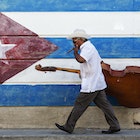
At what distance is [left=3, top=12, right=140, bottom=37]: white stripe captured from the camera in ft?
25.8

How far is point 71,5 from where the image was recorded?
25.7ft

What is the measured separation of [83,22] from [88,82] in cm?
106

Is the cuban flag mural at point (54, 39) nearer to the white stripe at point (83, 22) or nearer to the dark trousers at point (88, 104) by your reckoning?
the white stripe at point (83, 22)

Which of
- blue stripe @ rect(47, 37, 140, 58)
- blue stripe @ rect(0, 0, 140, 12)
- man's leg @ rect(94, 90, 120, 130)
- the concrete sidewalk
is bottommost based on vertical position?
the concrete sidewalk

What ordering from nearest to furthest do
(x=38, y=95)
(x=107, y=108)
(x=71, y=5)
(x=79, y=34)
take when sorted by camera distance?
(x=79, y=34) < (x=107, y=108) < (x=71, y=5) < (x=38, y=95)

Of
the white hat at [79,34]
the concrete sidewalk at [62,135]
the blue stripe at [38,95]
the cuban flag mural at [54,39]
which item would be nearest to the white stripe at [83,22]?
the cuban flag mural at [54,39]

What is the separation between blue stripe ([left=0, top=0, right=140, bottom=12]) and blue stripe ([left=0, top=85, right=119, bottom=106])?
1.20 metres

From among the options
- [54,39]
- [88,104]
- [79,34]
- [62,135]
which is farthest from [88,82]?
[54,39]

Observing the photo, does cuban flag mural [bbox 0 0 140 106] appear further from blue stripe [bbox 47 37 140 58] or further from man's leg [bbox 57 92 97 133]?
man's leg [bbox 57 92 97 133]

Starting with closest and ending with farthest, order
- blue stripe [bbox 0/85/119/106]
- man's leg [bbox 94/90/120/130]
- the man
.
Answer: the man < man's leg [bbox 94/90/120/130] < blue stripe [bbox 0/85/119/106]

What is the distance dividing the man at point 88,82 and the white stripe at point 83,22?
0.52 metres

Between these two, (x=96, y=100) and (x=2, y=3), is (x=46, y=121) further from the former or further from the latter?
(x=2, y=3)

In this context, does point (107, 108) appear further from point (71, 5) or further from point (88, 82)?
point (71, 5)

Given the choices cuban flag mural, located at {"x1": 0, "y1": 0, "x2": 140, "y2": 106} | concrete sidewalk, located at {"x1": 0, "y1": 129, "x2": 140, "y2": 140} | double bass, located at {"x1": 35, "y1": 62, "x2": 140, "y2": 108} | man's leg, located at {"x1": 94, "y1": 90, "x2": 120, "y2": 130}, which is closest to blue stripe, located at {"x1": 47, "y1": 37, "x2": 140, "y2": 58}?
cuban flag mural, located at {"x1": 0, "y1": 0, "x2": 140, "y2": 106}
